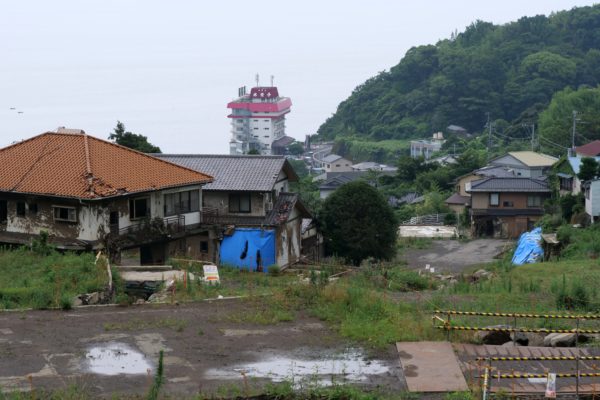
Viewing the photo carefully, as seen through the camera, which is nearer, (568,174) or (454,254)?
(454,254)

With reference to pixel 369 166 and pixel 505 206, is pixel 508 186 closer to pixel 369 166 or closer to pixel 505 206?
pixel 505 206

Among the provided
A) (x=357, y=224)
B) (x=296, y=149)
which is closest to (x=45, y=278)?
(x=357, y=224)

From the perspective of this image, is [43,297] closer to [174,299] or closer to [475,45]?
[174,299]

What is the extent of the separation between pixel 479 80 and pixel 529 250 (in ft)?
254

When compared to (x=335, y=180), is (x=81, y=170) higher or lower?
lower

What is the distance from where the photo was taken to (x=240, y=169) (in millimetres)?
31188

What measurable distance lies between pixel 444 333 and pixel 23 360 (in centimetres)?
682

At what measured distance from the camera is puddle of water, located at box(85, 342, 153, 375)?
1383cm

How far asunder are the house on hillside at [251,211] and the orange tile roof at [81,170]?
1.48 m

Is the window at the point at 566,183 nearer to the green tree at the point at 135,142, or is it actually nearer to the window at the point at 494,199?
the window at the point at 494,199

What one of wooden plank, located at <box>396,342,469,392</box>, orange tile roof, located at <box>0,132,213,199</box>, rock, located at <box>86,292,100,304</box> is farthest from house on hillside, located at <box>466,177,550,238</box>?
wooden plank, located at <box>396,342,469,392</box>

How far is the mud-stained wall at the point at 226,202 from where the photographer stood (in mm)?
30281

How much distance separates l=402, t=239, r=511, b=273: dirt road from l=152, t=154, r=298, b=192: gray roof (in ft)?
26.2

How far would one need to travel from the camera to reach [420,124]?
10894 cm
